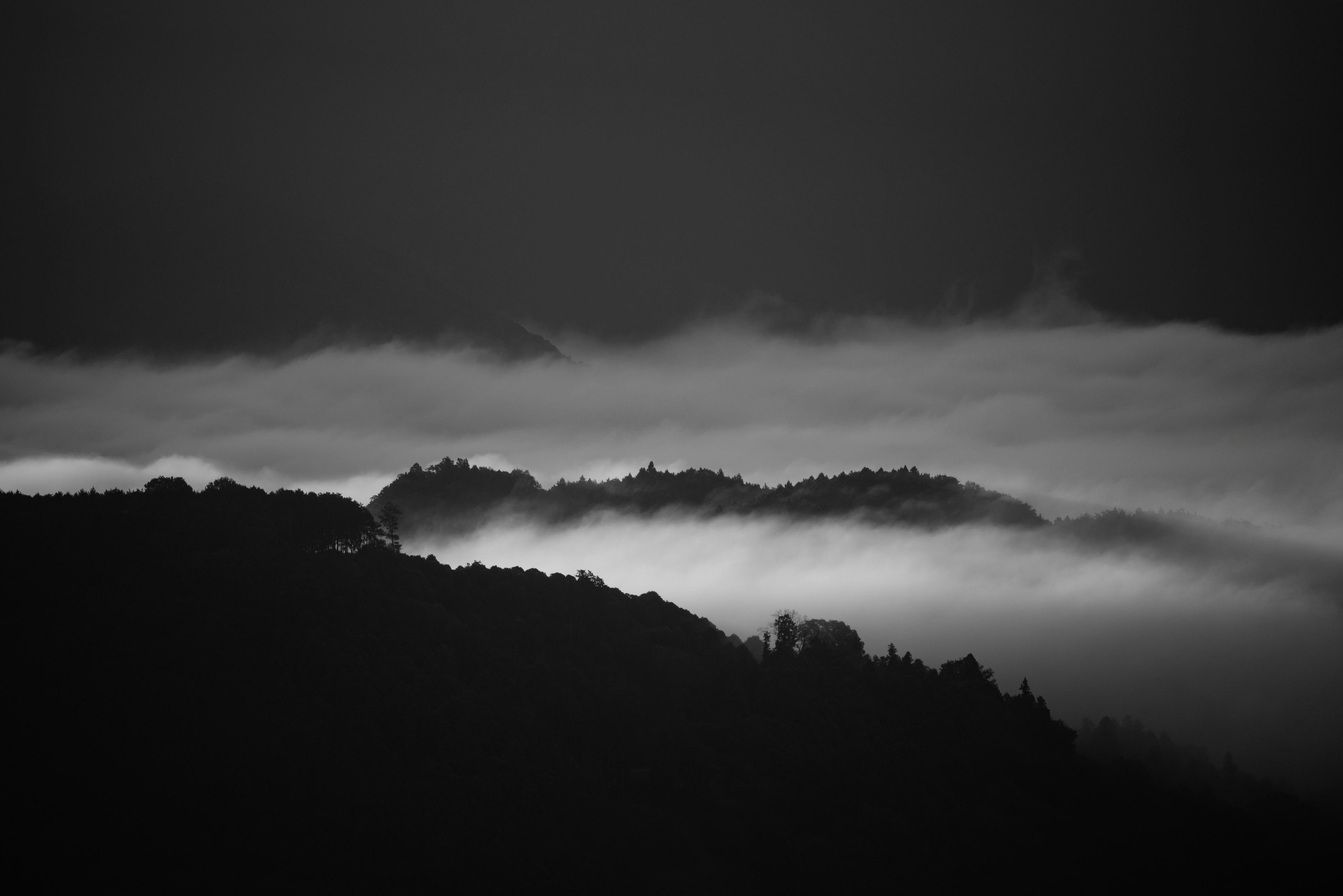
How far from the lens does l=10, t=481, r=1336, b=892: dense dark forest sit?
87625 millimetres

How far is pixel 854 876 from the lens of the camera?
313 feet

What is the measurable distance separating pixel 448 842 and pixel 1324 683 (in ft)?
356

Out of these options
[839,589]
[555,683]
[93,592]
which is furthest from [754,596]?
[93,592]

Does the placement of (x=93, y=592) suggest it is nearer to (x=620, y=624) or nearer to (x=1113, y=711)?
(x=620, y=624)

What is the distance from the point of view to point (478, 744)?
9512cm

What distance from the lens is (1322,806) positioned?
122 metres

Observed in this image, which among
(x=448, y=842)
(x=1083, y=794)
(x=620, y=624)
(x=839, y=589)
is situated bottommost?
(x=448, y=842)

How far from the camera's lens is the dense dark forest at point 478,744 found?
287ft

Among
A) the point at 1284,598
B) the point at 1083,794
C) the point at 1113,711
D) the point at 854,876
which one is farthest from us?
the point at 1284,598

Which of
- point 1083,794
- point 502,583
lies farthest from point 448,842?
point 1083,794

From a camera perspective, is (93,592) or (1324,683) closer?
(93,592)

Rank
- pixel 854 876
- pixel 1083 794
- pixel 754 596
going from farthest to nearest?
pixel 754 596, pixel 1083 794, pixel 854 876

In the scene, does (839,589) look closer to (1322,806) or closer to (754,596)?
(754,596)

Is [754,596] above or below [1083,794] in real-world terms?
above
